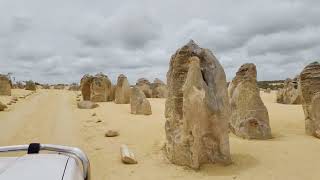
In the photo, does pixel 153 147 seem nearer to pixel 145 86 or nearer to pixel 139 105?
pixel 139 105

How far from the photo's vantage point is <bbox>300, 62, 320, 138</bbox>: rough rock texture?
437 inches

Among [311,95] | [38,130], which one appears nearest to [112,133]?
[38,130]

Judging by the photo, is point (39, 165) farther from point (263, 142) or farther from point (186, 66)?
point (263, 142)

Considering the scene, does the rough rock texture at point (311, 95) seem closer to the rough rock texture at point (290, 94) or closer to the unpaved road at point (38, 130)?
the unpaved road at point (38, 130)

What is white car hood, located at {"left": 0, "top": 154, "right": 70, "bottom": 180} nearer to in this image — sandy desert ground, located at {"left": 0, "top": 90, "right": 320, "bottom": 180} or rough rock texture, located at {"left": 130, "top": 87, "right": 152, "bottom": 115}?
sandy desert ground, located at {"left": 0, "top": 90, "right": 320, "bottom": 180}

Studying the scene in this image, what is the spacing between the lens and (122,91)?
24.1 metres

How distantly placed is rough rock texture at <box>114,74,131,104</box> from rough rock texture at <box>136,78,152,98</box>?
7495 mm

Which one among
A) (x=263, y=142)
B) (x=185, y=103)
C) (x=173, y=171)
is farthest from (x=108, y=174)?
(x=263, y=142)

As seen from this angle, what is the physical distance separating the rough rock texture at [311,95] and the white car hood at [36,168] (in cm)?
1000

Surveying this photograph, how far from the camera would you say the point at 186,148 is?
7.78m

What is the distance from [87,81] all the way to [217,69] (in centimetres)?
1985

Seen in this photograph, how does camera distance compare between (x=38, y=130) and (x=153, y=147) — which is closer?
(x=153, y=147)

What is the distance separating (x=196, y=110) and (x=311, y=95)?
5.20 meters

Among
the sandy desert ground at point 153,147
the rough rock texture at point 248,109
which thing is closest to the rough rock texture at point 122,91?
the sandy desert ground at point 153,147
